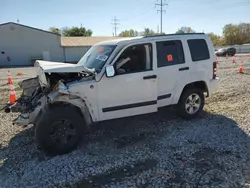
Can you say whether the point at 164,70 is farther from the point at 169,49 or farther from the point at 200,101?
the point at 200,101

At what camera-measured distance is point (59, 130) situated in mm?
4117

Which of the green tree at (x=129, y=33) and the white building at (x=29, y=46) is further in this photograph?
the green tree at (x=129, y=33)

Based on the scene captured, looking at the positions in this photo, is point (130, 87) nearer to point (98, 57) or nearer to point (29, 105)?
point (98, 57)

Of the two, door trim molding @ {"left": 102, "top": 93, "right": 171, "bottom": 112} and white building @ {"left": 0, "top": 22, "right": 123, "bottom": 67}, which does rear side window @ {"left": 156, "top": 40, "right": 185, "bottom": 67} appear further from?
white building @ {"left": 0, "top": 22, "right": 123, "bottom": 67}

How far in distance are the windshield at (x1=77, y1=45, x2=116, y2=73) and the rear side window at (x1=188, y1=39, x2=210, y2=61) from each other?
211 cm

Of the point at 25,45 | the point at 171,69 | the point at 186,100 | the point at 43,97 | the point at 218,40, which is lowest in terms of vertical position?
the point at 186,100

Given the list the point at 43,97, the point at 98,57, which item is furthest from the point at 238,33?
the point at 43,97

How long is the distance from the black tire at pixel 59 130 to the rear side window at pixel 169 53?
225cm

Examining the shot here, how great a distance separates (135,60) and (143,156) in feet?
6.78

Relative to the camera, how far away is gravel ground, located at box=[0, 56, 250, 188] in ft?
10.8

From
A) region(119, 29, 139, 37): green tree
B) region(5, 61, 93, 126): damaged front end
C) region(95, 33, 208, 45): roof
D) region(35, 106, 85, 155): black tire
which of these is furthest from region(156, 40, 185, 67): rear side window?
region(119, 29, 139, 37): green tree

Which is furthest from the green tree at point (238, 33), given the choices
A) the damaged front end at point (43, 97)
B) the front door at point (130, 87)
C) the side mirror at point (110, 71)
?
the damaged front end at point (43, 97)

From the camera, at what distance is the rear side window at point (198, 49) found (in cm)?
547

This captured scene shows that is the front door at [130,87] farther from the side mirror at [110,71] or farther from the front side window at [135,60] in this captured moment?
the side mirror at [110,71]
